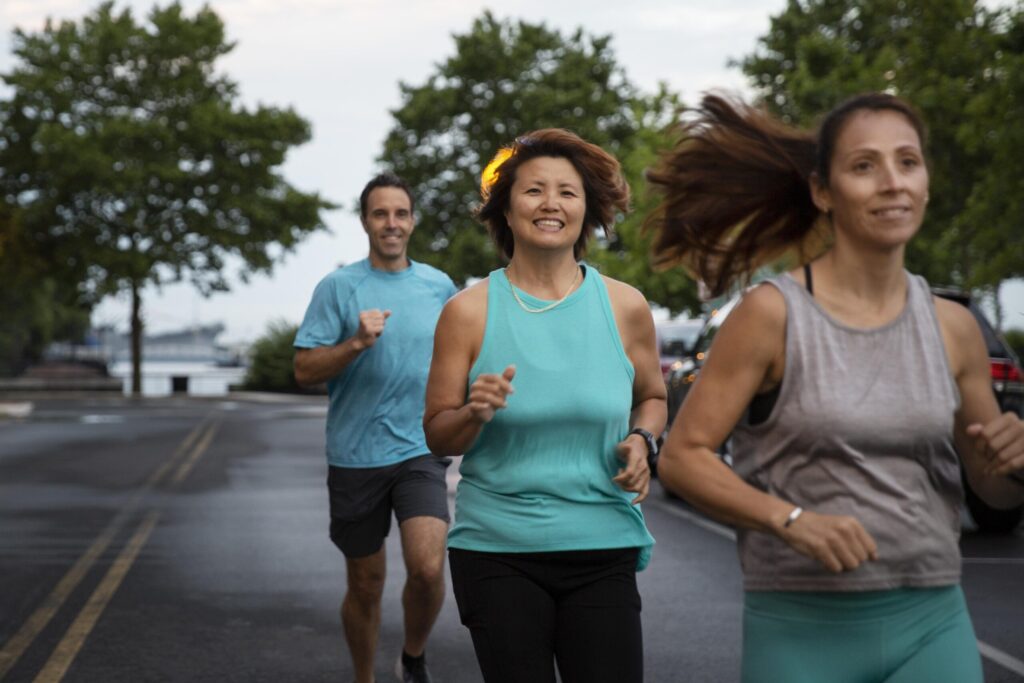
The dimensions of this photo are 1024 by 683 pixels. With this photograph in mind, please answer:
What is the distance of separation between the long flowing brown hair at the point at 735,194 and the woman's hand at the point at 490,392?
446 mm

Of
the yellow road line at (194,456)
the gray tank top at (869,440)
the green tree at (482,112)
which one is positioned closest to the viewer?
the gray tank top at (869,440)

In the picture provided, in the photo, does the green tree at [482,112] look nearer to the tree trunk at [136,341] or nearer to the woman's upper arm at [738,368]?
the tree trunk at [136,341]

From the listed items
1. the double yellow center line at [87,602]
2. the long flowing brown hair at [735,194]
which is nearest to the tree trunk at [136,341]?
the double yellow center line at [87,602]

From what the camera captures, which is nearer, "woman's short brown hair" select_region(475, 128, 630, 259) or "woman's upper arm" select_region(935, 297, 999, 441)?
"woman's upper arm" select_region(935, 297, 999, 441)

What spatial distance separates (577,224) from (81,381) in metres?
56.3

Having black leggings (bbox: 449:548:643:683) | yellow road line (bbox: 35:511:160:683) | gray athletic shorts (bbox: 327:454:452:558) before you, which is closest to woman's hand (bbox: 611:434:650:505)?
black leggings (bbox: 449:548:643:683)

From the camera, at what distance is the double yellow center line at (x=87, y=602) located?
7309mm

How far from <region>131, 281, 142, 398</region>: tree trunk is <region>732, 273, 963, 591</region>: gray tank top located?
49302 mm

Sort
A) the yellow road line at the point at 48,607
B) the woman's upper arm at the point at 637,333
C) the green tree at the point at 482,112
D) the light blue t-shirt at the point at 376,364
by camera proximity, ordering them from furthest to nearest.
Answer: the green tree at the point at 482,112 < the yellow road line at the point at 48,607 < the light blue t-shirt at the point at 376,364 < the woman's upper arm at the point at 637,333

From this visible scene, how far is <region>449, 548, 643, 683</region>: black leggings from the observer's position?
3.82 m

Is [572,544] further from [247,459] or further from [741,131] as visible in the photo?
[247,459]

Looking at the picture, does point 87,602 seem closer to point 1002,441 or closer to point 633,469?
point 633,469

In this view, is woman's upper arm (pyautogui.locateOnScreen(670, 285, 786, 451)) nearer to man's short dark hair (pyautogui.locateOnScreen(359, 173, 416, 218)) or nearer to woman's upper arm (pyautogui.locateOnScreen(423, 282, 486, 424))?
woman's upper arm (pyautogui.locateOnScreen(423, 282, 486, 424))

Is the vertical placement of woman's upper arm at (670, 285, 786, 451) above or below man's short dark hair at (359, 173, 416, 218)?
below
